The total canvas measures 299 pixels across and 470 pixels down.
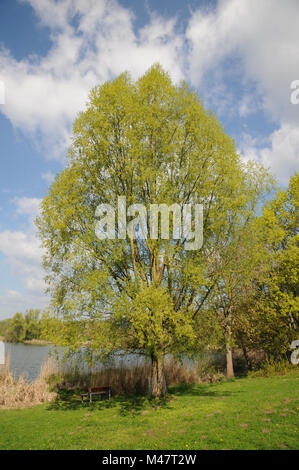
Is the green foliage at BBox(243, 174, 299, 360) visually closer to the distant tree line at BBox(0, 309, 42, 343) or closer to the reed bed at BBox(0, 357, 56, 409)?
the reed bed at BBox(0, 357, 56, 409)

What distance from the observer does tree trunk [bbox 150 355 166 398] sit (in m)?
13.5

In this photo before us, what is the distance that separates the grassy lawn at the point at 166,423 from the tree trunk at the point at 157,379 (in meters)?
0.58

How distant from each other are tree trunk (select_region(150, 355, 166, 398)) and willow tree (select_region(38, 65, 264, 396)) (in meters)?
Result: 0.05

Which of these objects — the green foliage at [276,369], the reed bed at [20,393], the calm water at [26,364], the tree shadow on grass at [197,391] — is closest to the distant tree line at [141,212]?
the tree shadow on grass at [197,391]

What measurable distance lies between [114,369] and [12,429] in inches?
A: 312

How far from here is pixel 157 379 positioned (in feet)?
45.0

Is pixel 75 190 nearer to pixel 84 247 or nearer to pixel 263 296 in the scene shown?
pixel 84 247

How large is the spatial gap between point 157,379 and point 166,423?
4030 mm

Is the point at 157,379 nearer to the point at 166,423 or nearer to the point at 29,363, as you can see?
the point at 166,423

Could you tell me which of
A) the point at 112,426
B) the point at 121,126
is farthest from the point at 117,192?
the point at 112,426

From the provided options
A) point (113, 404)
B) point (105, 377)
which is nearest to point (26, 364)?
point (105, 377)

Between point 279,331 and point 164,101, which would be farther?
point 279,331

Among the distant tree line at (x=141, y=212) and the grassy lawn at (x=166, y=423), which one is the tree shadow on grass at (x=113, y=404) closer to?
the grassy lawn at (x=166, y=423)
